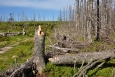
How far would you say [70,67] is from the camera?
1014cm

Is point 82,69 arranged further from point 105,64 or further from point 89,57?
point 105,64

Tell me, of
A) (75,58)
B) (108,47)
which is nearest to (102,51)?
(108,47)

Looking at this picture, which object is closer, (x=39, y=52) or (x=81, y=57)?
(x=81, y=57)

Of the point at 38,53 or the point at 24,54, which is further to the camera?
the point at 24,54

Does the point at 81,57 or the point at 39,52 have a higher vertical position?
the point at 39,52

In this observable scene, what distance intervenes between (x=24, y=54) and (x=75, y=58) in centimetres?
763

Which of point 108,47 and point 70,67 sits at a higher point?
point 108,47

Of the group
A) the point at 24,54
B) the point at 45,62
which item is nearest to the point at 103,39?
the point at 45,62

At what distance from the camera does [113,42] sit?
33.2 ft

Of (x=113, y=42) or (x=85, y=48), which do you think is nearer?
(x=113, y=42)

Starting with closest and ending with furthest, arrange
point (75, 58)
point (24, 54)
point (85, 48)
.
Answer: point (75, 58), point (85, 48), point (24, 54)

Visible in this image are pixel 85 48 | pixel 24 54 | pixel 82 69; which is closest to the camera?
pixel 82 69

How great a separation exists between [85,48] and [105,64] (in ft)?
8.29

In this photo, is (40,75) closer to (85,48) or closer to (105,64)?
(105,64)
